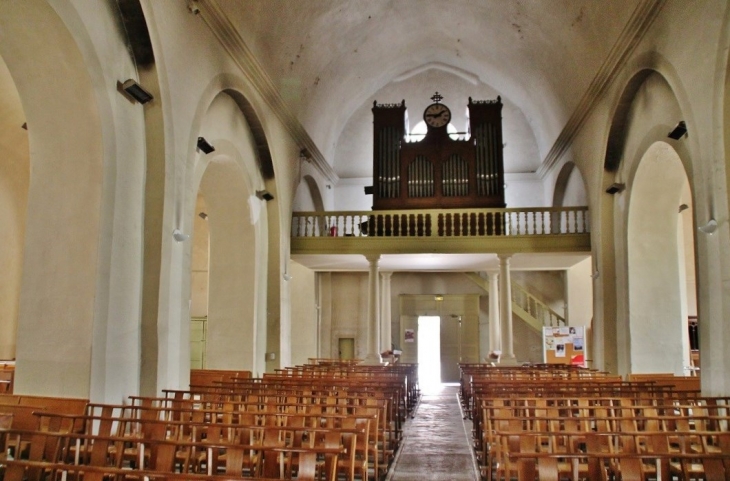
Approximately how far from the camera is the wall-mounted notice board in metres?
14.0

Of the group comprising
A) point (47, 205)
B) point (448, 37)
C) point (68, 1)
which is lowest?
point (47, 205)

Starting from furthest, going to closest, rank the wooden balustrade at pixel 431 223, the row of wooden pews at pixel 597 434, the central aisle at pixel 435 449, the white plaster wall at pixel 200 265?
the white plaster wall at pixel 200 265
the wooden balustrade at pixel 431 223
the central aisle at pixel 435 449
the row of wooden pews at pixel 597 434

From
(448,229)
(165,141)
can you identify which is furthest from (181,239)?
(448,229)

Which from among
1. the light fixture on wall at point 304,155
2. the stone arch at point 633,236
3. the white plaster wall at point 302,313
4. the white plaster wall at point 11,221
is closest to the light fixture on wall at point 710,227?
the stone arch at point 633,236

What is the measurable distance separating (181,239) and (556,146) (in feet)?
36.1

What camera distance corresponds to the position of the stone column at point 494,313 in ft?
54.9

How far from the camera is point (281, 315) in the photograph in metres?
13.2

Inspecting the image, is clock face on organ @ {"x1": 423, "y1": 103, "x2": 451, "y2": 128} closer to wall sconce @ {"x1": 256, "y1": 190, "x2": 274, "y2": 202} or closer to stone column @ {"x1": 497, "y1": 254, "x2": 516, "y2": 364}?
stone column @ {"x1": 497, "y1": 254, "x2": 516, "y2": 364}

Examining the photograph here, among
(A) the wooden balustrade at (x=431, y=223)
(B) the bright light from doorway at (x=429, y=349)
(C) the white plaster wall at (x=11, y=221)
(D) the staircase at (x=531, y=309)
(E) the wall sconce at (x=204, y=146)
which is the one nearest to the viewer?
(E) the wall sconce at (x=204, y=146)

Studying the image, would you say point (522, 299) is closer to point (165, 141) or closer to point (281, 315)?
point (281, 315)

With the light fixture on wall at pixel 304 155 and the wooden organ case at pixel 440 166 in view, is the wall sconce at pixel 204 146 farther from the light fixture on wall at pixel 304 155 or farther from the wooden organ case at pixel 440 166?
the wooden organ case at pixel 440 166

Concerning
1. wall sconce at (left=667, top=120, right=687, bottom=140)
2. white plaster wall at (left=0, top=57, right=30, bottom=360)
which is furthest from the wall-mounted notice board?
white plaster wall at (left=0, top=57, right=30, bottom=360)

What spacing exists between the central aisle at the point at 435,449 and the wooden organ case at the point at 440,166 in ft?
18.8

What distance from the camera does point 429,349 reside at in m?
19.7
